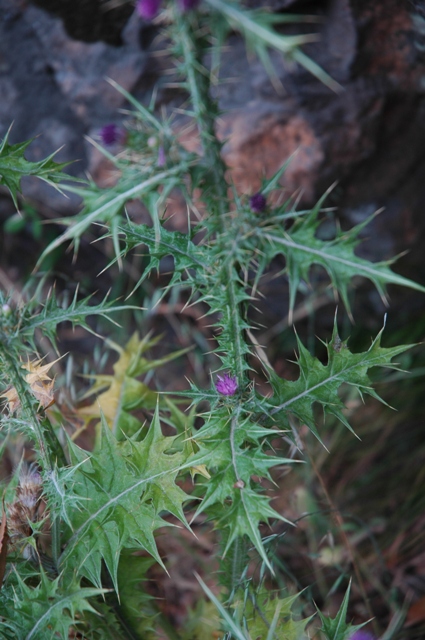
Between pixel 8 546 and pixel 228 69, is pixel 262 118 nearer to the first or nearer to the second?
pixel 228 69

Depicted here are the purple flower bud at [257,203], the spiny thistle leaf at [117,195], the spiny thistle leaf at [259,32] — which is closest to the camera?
the spiny thistle leaf at [259,32]

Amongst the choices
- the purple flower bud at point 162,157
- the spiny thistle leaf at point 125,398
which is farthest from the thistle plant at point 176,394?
the spiny thistle leaf at point 125,398

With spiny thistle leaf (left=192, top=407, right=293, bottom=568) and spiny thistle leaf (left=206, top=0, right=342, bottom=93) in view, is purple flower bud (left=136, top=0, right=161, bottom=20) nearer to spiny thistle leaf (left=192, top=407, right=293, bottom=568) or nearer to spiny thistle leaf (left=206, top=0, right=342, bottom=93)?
spiny thistle leaf (left=206, top=0, right=342, bottom=93)

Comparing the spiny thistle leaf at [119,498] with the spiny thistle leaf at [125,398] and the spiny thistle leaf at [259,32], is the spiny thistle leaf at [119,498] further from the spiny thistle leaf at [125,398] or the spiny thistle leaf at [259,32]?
the spiny thistle leaf at [259,32]

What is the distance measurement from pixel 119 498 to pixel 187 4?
88 centimetres

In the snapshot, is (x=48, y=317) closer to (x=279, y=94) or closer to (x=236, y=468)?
(x=236, y=468)

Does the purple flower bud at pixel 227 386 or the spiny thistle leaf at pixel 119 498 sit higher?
the purple flower bud at pixel 227 386

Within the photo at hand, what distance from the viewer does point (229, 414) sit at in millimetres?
1147

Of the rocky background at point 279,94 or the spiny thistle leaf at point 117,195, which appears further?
the rocky background at point 279,94

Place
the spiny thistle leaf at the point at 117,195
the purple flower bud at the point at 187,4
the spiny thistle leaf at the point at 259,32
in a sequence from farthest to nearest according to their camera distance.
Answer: the spiny thistle leaf at the point at 117,195
the purple flower bud at the point at 187,4
the spiny thistle leaf at the point at 259,32

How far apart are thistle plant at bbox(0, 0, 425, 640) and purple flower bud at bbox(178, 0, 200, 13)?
5 cm

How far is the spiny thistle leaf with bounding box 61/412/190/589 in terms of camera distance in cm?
117

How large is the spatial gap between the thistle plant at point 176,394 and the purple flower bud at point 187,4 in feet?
0.17

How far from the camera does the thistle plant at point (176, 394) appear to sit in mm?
997
